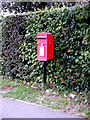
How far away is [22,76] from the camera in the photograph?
197 inches

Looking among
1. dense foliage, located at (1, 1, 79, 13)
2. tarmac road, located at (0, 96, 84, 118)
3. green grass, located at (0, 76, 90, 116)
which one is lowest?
tarmac road, located at (0, 96, 84, 118)

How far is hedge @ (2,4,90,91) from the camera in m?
3.71

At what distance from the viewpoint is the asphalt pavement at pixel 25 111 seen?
2902 mm

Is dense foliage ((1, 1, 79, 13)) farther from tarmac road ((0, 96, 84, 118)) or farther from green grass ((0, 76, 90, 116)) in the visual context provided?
tarmac road ((0, 96, 84, 118))

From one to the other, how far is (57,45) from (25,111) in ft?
6.74

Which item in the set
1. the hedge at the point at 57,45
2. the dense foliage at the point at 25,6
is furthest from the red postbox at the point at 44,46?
the dense foliage at the point at 25,6

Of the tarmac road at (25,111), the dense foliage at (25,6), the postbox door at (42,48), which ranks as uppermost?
the dense foliage at (25,6)

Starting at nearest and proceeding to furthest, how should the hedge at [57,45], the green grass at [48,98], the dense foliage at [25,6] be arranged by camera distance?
the green grass at [48,98] → the hedge at [57,45] → the dense foliage at [25,6]

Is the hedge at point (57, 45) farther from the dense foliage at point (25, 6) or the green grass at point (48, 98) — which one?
the dense foliage at point (25, 6)

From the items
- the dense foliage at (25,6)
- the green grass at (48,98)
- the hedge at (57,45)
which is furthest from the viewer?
the dense foliage at (25,6)

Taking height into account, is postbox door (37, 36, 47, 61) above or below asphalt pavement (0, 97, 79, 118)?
above

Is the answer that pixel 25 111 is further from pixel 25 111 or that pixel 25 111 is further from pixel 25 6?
pixel 25 6

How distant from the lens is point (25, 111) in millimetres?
3100

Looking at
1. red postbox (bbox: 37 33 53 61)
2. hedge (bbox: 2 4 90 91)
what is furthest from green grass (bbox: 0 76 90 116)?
red postbox (bbox: 37 33 53 61)
